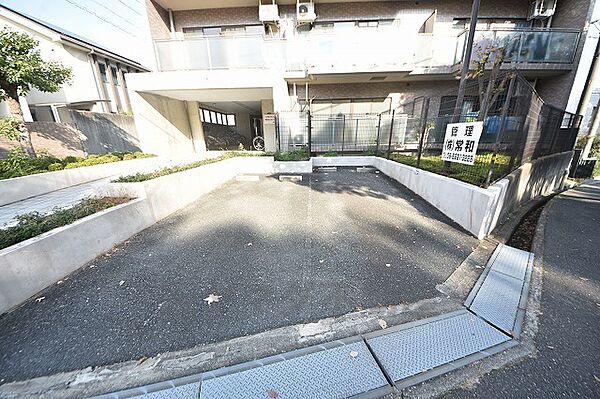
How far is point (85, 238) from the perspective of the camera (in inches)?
123

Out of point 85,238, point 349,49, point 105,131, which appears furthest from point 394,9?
point 105,131

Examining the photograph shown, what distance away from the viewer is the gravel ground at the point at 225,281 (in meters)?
2.02

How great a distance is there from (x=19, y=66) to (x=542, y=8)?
66.1 feet

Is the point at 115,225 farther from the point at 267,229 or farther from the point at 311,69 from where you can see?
the point at 311,69

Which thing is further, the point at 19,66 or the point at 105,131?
the point at 105,131

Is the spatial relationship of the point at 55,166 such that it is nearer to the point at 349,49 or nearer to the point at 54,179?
the point at 54,179

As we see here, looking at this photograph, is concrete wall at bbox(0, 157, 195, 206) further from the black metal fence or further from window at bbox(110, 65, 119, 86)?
window at bbox(110, 65, 119, 86)

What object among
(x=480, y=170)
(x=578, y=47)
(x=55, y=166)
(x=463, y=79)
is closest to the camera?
(x=480, y=170)

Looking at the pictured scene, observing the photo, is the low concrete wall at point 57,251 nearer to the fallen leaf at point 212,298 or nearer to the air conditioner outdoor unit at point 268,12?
the fallen leaf at point 212,298

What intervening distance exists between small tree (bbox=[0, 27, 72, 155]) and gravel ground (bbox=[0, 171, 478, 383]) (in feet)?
18.7

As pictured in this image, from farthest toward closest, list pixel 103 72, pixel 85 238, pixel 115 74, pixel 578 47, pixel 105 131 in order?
pixel 115 74
pixel 103 72
pixel 105 131
pixel 578 47
pixel 85 238

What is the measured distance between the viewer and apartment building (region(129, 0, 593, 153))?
898cm

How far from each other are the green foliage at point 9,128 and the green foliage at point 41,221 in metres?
4.44

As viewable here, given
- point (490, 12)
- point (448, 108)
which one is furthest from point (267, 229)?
point (490, 12)
